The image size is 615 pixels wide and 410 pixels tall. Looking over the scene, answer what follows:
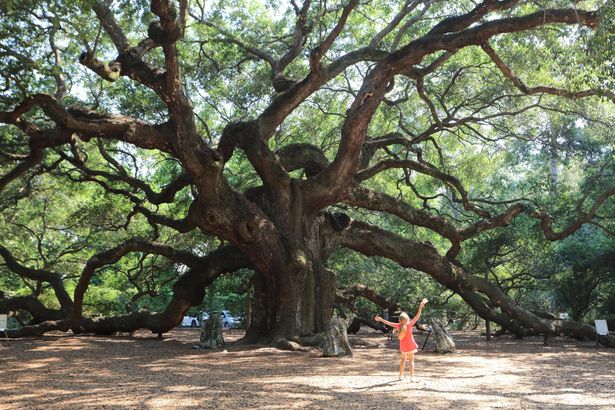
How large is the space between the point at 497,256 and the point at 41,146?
13.1m

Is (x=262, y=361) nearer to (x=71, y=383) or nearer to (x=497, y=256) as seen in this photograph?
(x=71, y=383)

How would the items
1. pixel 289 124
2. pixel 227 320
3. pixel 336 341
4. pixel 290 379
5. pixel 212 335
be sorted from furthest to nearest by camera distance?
pixel 227 320
pixel 289 124
pixel 212 335
pixel 336 341
pixel 290 379

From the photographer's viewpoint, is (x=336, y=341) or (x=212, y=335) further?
(x=212, y=335)

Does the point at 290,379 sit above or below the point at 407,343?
below

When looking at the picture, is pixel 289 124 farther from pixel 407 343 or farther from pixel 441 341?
pixel 407 343

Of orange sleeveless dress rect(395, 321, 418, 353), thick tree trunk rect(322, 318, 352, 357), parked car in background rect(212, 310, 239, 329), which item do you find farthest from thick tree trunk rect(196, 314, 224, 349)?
parked car in background rect(212, 310, 239, 329)

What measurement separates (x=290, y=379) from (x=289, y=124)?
39.7 ft

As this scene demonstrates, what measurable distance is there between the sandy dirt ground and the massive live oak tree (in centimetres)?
227

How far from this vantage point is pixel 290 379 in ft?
23.0

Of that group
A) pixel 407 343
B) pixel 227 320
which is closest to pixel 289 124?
pixel 407 343

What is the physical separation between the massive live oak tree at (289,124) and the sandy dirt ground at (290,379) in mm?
2269

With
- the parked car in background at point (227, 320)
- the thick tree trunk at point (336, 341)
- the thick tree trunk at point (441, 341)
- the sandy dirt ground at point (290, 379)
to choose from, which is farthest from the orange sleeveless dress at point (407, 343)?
the parked car in background at point (227, 320)

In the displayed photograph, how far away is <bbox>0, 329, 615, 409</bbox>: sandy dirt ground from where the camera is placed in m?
5.48

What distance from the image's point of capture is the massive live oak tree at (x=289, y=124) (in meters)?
9.87
